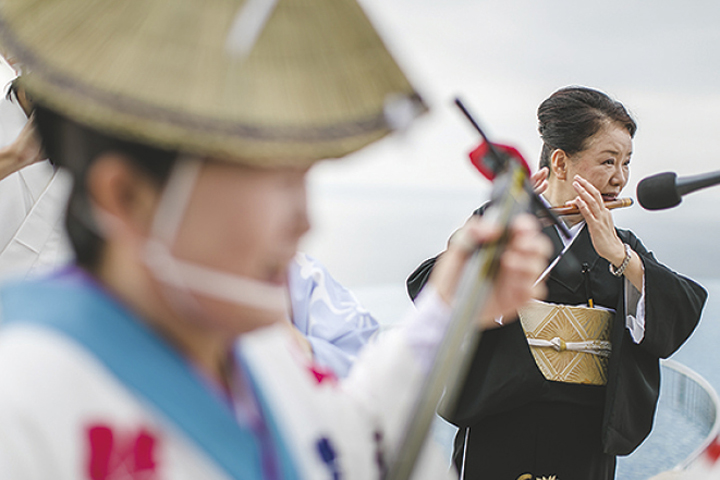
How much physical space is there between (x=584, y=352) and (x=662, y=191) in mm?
758

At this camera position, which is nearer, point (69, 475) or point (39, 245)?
point (69, 475)

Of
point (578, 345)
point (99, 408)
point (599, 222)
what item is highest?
point (99, 408)

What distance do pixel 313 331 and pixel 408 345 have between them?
1.85 ft

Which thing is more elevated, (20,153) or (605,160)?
(20,153)

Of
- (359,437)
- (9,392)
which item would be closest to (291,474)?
(359,437)

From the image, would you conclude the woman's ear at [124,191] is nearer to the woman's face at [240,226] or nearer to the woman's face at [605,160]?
the woman's face at [240,226]

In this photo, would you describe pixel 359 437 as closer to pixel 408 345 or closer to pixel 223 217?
pixel 408 345

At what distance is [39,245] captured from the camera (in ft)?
4.69

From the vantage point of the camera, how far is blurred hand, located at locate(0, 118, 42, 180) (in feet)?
4.02

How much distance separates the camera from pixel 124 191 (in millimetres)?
454

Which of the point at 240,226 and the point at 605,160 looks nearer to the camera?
the point at 240,226

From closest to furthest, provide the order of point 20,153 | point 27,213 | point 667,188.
→ point 667,188
point 20,153
point 27,213

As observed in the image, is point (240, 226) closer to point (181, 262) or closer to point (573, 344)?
point (181, 262)

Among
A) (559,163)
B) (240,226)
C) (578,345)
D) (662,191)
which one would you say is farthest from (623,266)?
(240,226)
